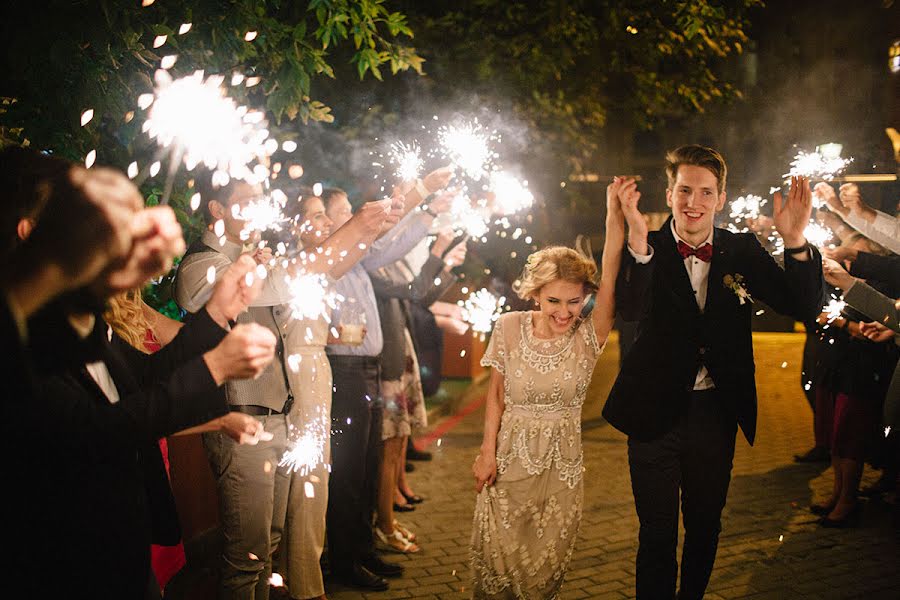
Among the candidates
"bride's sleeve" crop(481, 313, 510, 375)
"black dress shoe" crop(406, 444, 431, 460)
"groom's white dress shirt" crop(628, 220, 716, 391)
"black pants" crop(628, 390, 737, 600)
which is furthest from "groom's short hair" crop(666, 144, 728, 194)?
"black dress shoe" crop(406, 444, 431, 460)

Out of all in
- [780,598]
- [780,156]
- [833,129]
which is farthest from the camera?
[780,156]

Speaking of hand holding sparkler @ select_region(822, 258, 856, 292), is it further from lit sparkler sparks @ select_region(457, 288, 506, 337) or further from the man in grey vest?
lit sparkler sparks @ select_region(457, 288, 506, 337)

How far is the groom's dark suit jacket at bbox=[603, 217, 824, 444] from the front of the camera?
3.94 metres

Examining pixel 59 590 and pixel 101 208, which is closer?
pixel 101 208

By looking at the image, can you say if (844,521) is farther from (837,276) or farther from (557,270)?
(557,270)

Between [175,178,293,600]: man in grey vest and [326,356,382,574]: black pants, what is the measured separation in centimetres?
103

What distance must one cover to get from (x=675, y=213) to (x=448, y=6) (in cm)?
795

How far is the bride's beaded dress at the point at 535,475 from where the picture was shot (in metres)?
4.09

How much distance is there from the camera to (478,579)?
417cm

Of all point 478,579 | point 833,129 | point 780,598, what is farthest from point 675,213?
point 833,129

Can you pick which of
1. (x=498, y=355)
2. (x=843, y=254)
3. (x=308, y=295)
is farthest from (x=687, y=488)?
(x=843, y=254)

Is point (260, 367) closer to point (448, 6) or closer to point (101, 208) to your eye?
point (101, 208)

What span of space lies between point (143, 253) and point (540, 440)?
2728 millimetres

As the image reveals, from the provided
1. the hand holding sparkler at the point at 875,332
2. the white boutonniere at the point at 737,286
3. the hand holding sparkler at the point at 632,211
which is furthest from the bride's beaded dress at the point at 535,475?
the hand holding sparkler at the point at 875,332
